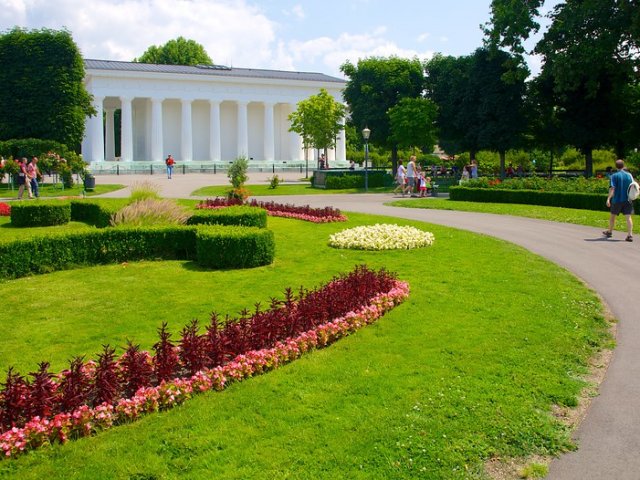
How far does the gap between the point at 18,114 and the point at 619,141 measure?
3780 centimetres

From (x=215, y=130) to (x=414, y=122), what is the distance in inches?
1277

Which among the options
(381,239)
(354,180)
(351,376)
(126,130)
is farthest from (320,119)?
(351,376)

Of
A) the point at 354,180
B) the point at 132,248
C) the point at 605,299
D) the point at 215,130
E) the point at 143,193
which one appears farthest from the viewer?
the point at 215,130

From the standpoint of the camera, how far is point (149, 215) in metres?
14.8

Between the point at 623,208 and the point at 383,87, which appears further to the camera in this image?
the point at 383,87

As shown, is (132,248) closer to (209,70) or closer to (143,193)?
(143,193)

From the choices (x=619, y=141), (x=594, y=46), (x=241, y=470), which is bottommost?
(x=241, y=470)

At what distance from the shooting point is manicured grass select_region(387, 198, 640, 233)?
18.5 meters

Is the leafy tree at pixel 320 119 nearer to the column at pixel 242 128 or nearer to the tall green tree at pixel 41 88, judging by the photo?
the tall green tree at pixel 41 88

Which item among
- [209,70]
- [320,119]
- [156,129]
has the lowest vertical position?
[320,119]

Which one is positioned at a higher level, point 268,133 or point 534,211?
point 268,133

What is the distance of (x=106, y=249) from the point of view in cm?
1288

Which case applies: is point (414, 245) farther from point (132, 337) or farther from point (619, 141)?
point (619, 141)

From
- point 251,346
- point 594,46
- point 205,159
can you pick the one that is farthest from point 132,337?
point 205,159
